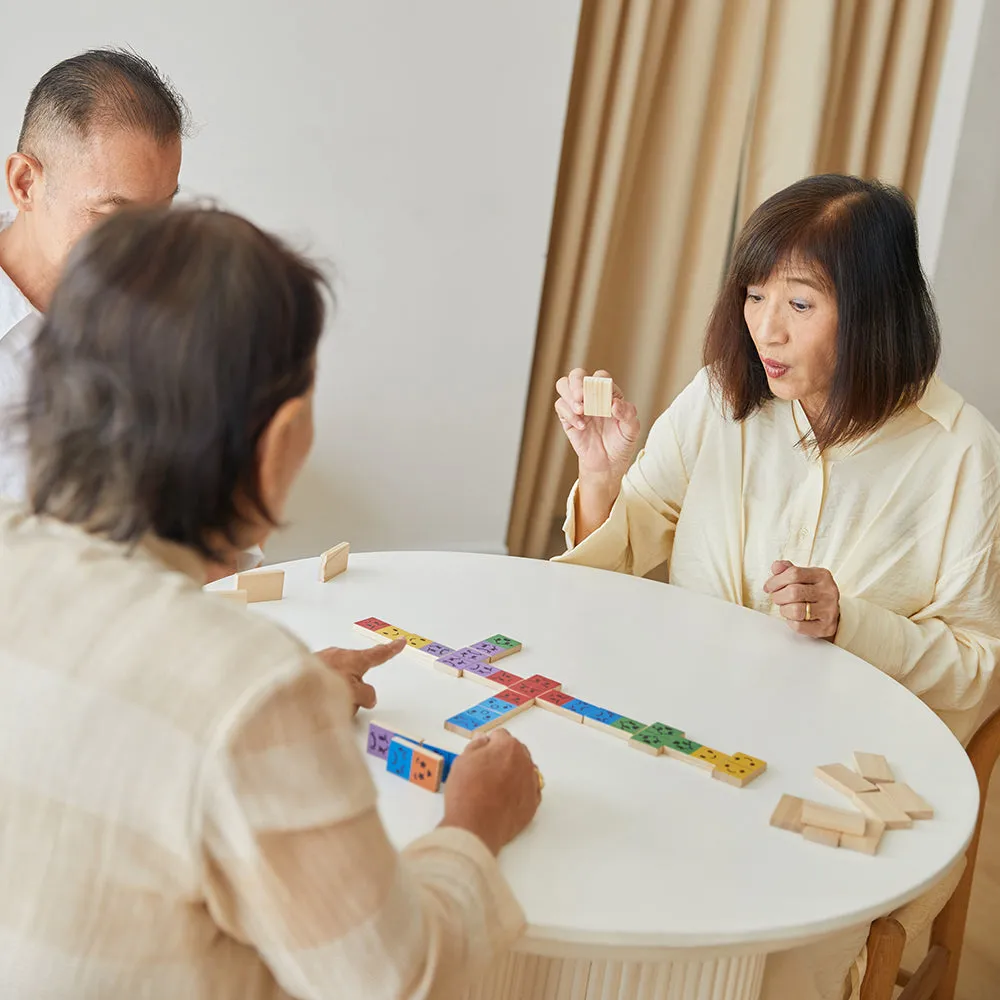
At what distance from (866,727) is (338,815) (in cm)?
92

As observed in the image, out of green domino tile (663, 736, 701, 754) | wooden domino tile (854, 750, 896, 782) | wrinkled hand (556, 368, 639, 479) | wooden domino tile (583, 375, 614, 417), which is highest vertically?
wooden domino tile (583, 375, 614, 417)

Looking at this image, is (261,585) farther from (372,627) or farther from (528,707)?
(528,707)

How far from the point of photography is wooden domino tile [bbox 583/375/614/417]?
2.00 m

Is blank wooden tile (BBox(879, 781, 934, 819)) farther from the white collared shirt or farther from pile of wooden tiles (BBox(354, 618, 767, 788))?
the white collared shirt

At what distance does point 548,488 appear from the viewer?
12.4 ft

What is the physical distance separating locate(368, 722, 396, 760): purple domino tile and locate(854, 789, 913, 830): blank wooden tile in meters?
0.54

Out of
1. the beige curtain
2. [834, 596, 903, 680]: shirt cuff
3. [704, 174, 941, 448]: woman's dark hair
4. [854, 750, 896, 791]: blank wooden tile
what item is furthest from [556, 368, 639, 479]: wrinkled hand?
the beige curtain

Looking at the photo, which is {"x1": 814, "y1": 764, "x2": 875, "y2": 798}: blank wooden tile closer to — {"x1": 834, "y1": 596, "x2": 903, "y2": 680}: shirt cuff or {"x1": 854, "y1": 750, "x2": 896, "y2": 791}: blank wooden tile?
{"x1": 854, "y1": 750, "x2": 896, "y2": 791}: blank wooden tile

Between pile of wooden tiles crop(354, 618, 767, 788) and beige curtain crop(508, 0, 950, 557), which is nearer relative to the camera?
pile of wooden tiles crop(354, 618, 767, 788)

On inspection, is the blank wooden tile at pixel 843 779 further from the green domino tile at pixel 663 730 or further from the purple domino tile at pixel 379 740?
the purple domino tile at pixel 379 740

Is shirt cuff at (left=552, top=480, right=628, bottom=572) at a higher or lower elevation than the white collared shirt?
lower

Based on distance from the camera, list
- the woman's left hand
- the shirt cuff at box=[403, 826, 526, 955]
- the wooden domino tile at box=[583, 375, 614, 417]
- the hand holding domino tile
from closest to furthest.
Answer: the shirt cuff at box=[403, 826, 526, 955] < the hand holding domino tile < the woman's left hand < the wooden domino tile at box=[583, 375, 614, 417]

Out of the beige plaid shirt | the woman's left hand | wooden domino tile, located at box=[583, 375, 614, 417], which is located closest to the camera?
the beige plaid shirt

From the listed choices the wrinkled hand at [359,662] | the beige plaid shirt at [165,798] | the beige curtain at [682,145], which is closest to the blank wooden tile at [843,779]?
the wrinkled hand at [359,662]
